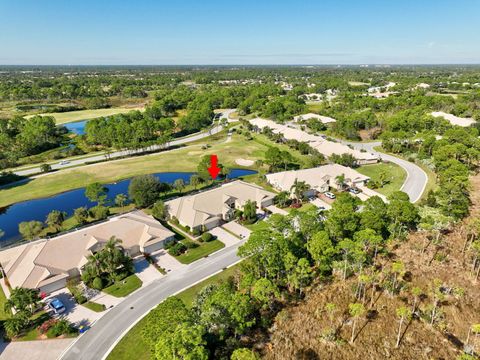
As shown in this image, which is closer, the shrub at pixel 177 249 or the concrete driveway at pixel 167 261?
the concrete driveway at pixel 167 261

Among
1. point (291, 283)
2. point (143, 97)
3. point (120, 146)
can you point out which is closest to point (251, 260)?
point (291, 283)

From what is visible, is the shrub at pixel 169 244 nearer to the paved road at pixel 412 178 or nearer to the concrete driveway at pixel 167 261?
the concrete driveway at pixel 167 261

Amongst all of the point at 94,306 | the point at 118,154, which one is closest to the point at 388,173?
the point at 94,306

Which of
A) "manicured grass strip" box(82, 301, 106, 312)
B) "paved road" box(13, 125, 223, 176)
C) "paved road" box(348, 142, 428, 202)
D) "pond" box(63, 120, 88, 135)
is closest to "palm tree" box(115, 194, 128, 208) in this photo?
"manicured grass strip" box(82, 301, 106, 312)

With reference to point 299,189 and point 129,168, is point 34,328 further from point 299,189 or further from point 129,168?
point 129,168

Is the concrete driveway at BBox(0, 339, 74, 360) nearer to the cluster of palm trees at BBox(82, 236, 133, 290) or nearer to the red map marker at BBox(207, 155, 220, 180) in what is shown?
the cluster of palm trees at BBox(82, 236, 133, 290)

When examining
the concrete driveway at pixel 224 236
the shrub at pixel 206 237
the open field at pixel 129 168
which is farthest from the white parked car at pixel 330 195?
the open field at pixel 129 168
